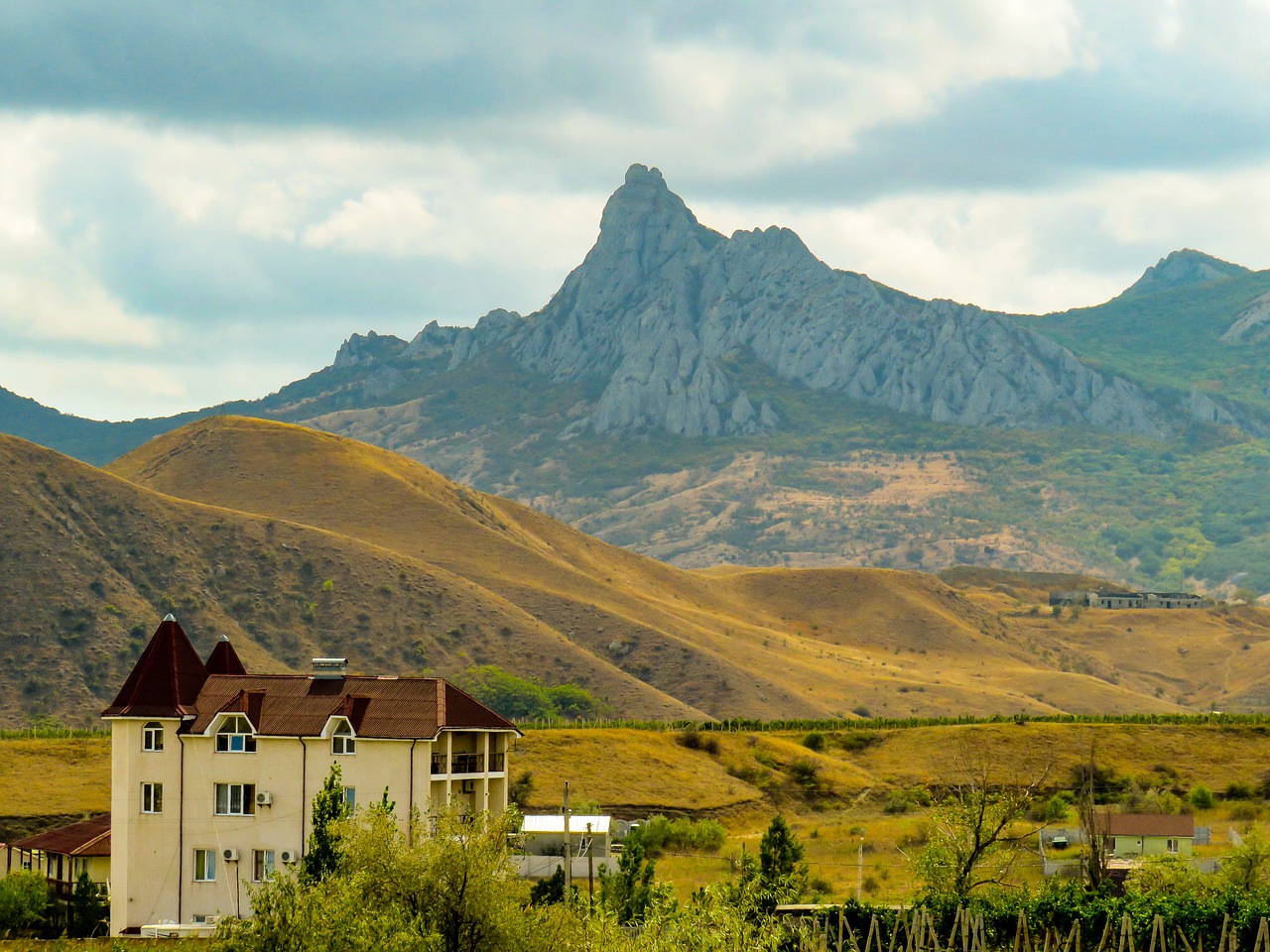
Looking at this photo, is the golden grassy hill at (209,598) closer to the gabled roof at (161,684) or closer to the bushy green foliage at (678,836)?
the bushy green foliage at (678,836)

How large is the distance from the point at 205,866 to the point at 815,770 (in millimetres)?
52490

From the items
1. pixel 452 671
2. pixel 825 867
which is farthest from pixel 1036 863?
pixel 452 671

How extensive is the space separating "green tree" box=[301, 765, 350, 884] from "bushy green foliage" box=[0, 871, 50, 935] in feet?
60.5

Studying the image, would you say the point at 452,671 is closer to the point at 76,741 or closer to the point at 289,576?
the point at 289,576

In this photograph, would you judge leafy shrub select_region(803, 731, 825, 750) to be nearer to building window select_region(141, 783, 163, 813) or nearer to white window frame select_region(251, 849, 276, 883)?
white window frame select_region(251, 849, 276, 883)

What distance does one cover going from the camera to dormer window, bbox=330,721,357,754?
65188mm

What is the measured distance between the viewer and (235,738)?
65.9 m

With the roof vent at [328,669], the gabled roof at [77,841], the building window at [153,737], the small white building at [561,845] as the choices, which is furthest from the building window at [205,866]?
the small white building at [561,845]

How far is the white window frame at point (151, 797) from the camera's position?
2581 inches

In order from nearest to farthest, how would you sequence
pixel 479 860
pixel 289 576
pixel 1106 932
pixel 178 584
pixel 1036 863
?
pixel 479 860, pixel 1106 932, pixel 1036 863, pixel 178 584, pixel 289 576

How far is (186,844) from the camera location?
64.8 meters

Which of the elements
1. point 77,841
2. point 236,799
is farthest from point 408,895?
point 77,841

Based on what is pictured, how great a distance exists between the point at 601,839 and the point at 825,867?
Result: 1065 centimetres

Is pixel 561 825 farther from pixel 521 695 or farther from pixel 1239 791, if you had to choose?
pixel 521 695
